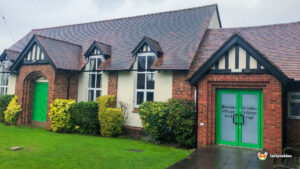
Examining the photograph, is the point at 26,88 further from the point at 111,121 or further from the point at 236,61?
the point at 236,61

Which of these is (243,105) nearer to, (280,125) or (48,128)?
(280,125)

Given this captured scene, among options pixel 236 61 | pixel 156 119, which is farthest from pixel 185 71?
pixel 236 61

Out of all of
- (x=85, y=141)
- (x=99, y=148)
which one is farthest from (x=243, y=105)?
(x=85, y=141)

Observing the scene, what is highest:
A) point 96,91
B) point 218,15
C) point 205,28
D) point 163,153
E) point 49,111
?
point 218,15

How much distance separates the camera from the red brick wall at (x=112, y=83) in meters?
13.4

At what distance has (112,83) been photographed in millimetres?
13492

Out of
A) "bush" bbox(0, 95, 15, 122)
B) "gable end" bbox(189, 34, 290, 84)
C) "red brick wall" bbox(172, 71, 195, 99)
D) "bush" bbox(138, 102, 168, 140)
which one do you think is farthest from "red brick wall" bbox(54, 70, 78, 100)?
"gable end" bbox(189, 34, 290, 84)

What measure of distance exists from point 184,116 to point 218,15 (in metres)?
9.48

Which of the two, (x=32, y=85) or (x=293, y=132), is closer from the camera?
(x=293, y=132)

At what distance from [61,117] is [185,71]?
7634mm

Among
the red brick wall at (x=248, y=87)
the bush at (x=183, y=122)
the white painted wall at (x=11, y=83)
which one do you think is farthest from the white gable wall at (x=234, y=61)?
the white painted wall at (x=11, y=83)

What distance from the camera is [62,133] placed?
41.3ft

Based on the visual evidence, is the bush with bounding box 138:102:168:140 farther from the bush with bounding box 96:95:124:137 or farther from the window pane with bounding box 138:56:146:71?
the window pane with bounding box 138:56:146:71

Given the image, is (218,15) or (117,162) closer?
(117,162)
